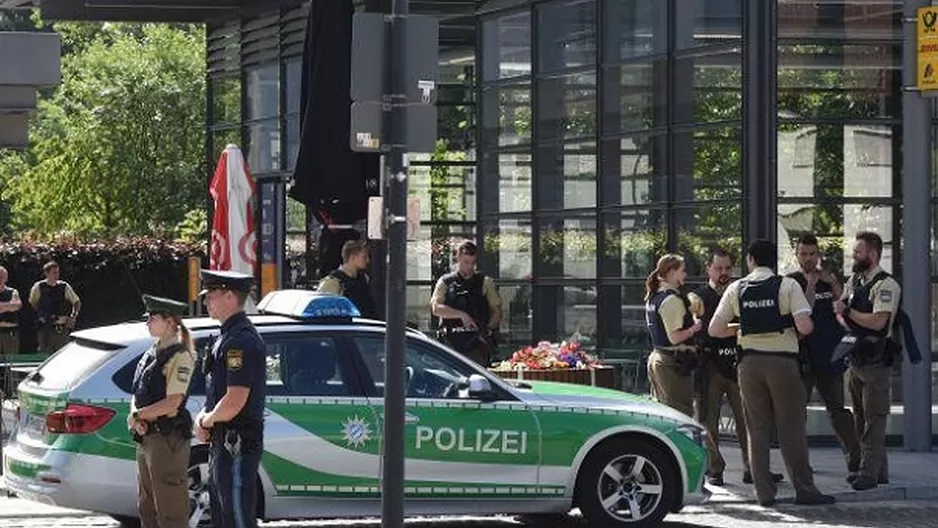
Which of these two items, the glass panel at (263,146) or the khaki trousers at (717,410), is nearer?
the khaki trousers at (717,410)

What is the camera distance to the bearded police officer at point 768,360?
14.2 meters

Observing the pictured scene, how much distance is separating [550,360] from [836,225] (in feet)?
11.7

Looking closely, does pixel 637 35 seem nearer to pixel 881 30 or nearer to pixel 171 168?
pixel 881 30

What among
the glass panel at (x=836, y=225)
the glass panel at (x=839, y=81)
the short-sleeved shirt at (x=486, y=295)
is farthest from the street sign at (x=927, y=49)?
the short-sleeved shirt at (x=486, y=295)

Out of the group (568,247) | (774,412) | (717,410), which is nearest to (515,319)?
(568,247)

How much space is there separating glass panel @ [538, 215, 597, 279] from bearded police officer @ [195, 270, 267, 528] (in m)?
10.4

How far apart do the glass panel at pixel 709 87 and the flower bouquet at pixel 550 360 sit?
3.04 m

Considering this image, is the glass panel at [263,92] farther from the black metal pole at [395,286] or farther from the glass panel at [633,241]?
the black metal pole at [395,286]

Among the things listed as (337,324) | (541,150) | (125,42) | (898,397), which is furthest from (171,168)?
(337,324)

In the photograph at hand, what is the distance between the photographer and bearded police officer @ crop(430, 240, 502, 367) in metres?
16.8

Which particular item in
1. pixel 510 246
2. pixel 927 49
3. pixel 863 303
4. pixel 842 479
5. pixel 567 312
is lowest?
pixel 842 479

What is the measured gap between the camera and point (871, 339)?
15500 mm

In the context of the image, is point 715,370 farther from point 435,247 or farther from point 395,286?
point 435,247

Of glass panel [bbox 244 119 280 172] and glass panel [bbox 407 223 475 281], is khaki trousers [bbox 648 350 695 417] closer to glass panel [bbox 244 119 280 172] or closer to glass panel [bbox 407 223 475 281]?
glass panel [bbox 407 223 475 281]
